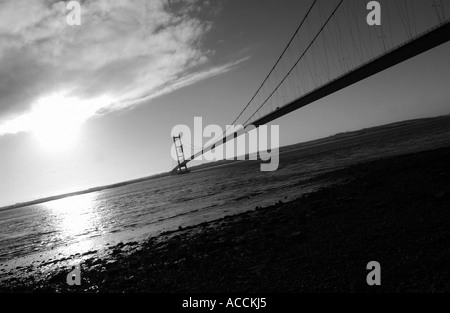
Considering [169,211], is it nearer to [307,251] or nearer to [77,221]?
[77,221]

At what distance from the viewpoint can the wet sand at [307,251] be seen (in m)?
A: 5.94

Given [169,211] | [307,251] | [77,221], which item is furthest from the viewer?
[77,221]

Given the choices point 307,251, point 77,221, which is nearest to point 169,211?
point 77,221

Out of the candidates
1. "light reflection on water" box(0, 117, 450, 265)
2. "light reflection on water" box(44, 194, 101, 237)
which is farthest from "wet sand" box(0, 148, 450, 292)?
"light reflection on water" box(44, 194, 101, 237)

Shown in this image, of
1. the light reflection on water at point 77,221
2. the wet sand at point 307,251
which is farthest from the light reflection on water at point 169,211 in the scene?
the wet sand at point 307,251

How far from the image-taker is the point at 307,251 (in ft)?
26.0

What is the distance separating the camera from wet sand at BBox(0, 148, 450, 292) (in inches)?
234

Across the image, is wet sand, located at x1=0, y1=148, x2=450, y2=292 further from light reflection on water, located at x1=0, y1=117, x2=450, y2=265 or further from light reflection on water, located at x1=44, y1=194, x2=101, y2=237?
light reflection on water, located at x1=44, y1=194, x2=101, y2=237

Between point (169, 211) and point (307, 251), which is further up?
point (307, 251)

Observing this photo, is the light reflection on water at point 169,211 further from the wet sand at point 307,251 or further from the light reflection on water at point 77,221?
the wet sand at point 307,251

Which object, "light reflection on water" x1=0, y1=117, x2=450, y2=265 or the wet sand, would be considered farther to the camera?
"light reflection on water" x1=0, y1=117, x2=450, y2=265

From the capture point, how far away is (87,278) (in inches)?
414
